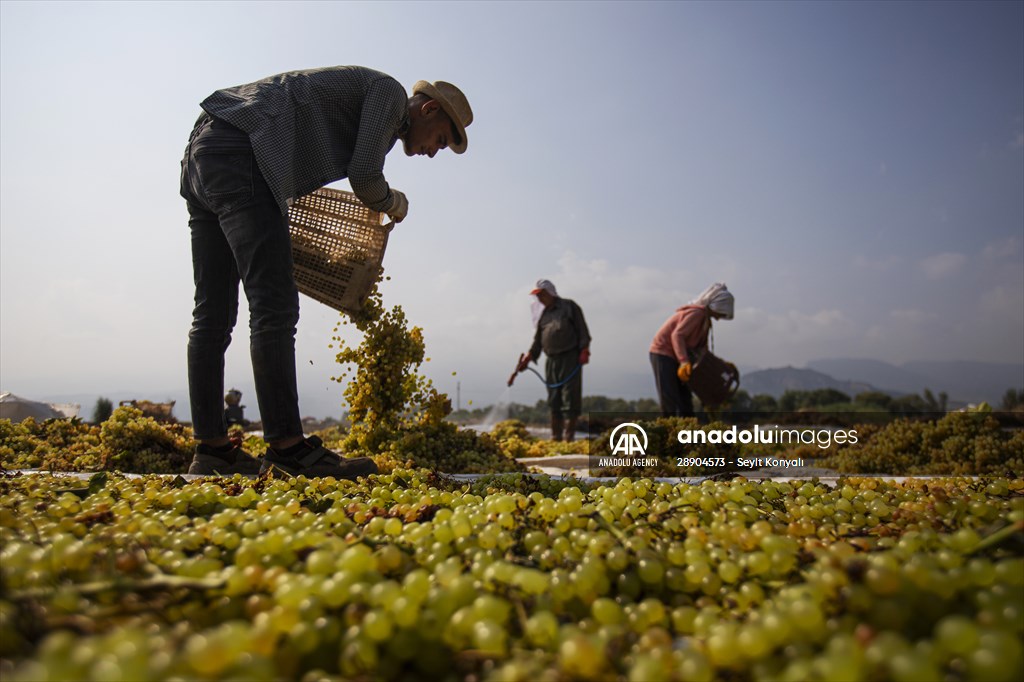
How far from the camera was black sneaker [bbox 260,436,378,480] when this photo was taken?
2.40 m

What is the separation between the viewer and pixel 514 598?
71 cm

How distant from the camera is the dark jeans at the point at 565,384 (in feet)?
26.3

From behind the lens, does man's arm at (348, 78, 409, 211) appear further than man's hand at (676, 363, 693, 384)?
No

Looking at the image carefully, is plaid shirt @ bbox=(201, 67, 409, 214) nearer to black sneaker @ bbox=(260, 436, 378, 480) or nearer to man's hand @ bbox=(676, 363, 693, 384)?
black sneaker @ bbox=(260, 436, 378, 480)

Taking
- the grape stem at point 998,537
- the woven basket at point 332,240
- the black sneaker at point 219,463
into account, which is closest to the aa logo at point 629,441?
the woven basket at point 332,240

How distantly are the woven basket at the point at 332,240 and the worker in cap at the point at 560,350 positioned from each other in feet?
15.4

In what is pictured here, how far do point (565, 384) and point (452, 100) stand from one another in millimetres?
5421

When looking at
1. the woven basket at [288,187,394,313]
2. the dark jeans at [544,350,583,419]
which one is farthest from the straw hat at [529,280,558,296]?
the woven basket at [288,187,394,313]

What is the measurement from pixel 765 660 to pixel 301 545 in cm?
63

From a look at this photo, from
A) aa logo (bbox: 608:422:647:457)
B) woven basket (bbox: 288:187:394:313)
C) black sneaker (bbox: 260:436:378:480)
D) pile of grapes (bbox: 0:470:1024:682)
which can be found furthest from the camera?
aa logo (bbox: 608:422:647:457)

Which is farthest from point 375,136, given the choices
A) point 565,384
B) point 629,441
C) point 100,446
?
point 565,384

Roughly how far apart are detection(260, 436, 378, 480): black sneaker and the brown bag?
4496 millimetres

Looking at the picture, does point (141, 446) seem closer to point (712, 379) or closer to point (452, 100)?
point (452, 100)

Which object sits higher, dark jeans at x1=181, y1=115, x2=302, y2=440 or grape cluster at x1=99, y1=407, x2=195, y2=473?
dark jeans at x1=181, y1=115, x2=302, y2=440
